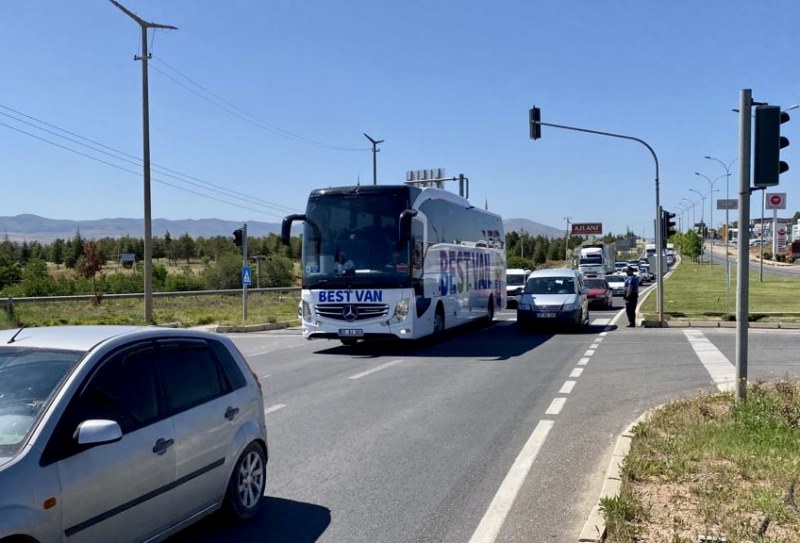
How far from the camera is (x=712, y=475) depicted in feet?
20.8

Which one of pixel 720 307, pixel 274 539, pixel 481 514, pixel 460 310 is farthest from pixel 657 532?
pixel 720 307

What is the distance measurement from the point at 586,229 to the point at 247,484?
412 feet

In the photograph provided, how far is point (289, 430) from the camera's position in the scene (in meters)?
9.01

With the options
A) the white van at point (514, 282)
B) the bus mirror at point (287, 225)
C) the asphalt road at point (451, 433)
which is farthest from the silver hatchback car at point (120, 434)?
the white van at point (514, 282)

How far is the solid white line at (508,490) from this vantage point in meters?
5.46

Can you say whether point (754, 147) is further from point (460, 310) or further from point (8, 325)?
point (8, 325)

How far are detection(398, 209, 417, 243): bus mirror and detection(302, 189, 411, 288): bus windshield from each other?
0.81 feet

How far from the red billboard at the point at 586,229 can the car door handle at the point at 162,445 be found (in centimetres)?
12352

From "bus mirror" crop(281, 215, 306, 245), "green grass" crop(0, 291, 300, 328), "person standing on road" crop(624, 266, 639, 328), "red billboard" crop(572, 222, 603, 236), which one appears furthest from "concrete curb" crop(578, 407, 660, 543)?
"red billboard" crop(572, 222, 603, 236)

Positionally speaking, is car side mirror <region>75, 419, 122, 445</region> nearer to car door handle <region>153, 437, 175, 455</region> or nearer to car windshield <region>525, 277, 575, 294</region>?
car door handle <region>153, 437, 175, 455</region>

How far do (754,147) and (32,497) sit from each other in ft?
26.7

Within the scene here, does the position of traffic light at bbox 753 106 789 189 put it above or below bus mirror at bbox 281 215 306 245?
above

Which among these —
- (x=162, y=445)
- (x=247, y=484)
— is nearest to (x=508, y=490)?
(x=247, y=484)

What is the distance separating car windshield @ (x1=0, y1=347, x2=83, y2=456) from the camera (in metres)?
4.01
